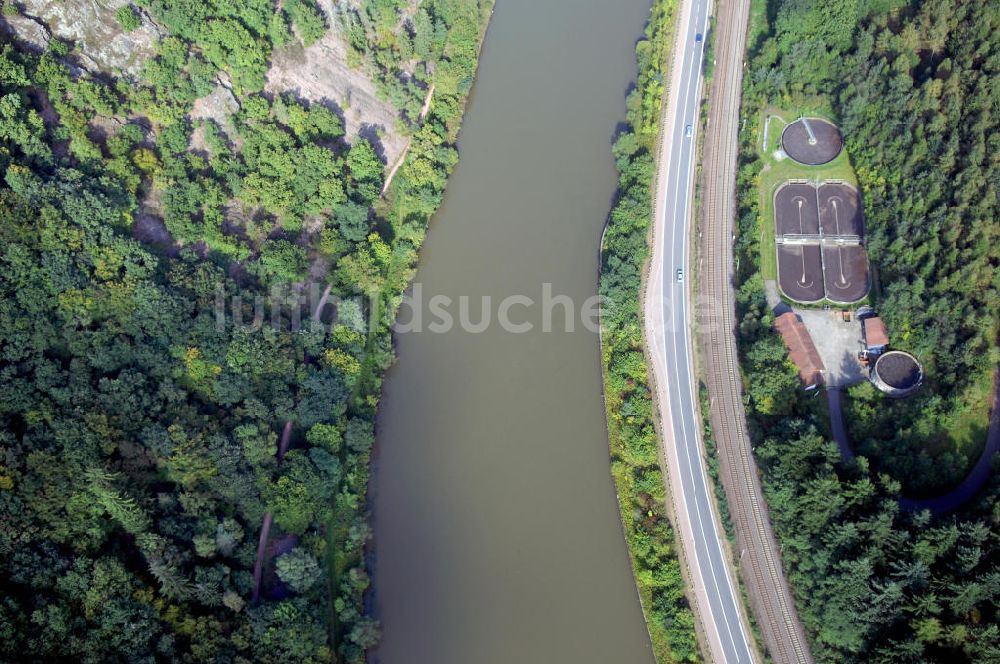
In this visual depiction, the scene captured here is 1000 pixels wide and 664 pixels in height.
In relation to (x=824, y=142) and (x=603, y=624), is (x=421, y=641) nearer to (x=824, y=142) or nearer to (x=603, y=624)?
(x=603, y=624)

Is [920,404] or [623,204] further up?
[623,204]

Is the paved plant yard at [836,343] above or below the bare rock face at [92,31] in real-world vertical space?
below

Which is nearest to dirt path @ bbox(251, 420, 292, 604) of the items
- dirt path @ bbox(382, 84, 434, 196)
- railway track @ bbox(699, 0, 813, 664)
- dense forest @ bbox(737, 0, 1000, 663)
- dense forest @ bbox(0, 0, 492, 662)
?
dense forest @ bbox(0, 0, 492, 662)

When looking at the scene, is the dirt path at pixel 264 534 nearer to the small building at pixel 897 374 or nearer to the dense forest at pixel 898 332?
the dense forest at pixel 898 332

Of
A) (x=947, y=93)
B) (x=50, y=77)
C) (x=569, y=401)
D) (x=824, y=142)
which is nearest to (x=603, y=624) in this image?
(x=569, y=401)

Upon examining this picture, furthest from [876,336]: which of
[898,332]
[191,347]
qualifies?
[191,347]

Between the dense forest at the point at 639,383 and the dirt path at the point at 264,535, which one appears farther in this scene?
the dense forest at the point at 639,383

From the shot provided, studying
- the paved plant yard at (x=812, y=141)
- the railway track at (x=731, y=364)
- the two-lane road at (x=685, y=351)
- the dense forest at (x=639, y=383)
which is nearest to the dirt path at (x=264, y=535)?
the dense forest at (x=639, y=383)
